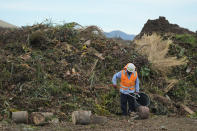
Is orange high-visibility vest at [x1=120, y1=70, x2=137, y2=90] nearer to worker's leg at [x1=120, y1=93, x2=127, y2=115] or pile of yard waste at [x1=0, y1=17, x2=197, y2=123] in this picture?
worker's leg at [x1=120, y1=93, x2=127, y2=115]

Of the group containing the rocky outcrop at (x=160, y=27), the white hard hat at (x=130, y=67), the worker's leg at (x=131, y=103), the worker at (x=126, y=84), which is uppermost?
the rocky outcrop at (x=160, y=27)

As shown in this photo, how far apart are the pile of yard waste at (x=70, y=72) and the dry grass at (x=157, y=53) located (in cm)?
22

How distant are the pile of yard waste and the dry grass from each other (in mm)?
218

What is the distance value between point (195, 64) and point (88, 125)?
6839mm

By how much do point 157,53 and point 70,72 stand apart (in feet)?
11.4

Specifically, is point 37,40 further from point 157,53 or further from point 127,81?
point 157,53

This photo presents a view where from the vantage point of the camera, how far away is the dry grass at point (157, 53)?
9.69 metres

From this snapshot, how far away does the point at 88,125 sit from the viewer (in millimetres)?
6059

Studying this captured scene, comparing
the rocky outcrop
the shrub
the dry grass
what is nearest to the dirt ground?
the dry grass

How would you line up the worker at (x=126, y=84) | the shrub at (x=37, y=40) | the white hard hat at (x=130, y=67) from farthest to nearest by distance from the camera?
the shrub at (x=37, y=40), the worker at (x=126, y=84), the white hard hat at (x=130, y=67)

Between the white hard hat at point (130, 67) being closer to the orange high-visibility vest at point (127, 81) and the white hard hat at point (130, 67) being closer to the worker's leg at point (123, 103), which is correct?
the orange high-visibility vest at point (127, 81)

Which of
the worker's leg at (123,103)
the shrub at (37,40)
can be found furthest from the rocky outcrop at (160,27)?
the worker's leg at (123,103)

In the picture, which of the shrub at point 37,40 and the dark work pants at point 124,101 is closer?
the dark work pants at point 124,101

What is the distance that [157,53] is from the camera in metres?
10.1
